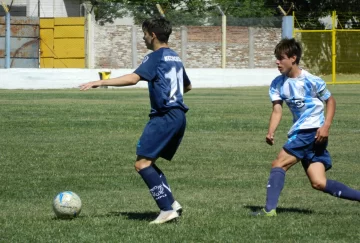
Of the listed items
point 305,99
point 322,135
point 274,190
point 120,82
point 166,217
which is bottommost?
point 166,217

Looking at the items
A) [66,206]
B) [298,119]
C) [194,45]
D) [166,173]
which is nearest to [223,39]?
[194,45]

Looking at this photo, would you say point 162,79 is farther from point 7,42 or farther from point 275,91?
point 7,42

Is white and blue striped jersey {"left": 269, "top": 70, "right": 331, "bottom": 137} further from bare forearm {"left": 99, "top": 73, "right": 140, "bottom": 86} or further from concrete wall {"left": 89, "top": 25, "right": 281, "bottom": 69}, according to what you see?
concrete wall {"left": 89, "top": 25, "right": 281, "bottom": 69}

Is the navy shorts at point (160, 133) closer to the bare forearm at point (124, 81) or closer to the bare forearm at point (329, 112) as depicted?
the bare forearm at point (124, 81)

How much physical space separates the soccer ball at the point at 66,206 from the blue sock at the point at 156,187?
63 cm

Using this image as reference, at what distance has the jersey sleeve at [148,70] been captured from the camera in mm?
7438

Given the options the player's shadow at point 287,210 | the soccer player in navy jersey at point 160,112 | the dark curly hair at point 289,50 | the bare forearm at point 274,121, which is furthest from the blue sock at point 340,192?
the soccer player in navy jersey at point 160,112

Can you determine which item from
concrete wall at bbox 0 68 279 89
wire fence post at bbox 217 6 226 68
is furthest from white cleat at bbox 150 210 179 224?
wire fence post at bbox 217 6 226 68

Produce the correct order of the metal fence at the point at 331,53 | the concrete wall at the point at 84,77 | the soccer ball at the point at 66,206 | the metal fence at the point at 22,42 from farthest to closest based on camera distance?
the metal fence at the point at 331,53 → the metal fence at the point at 22,42 → the concrete wall at the point at 84,77 → the soccer ball at the point at 66,206

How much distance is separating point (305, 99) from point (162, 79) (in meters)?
1.23

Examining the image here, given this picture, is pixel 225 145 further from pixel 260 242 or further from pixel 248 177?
pixel 260 242

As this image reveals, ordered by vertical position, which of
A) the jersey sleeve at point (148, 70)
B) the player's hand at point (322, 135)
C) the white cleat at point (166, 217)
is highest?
the jersey sleeve at point (148, 70)

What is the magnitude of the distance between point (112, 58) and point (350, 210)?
29.6m

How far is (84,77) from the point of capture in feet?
109
